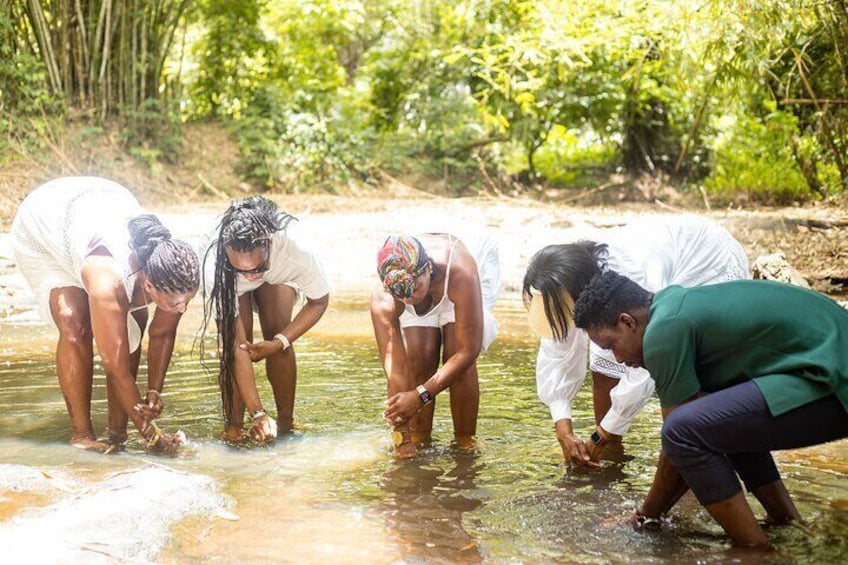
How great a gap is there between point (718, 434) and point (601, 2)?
10604mm

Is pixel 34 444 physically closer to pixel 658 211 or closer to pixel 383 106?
pixel 658 211

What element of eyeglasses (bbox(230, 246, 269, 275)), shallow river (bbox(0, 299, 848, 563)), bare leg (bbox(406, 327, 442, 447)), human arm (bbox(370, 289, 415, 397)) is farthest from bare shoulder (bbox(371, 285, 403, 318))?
shallow river (bbox(0, 299, 848, 563))

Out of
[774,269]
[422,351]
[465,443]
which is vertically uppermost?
[422,351]

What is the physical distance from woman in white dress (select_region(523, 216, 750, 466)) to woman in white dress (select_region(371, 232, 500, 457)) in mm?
388

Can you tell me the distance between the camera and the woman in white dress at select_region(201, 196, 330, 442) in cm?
435

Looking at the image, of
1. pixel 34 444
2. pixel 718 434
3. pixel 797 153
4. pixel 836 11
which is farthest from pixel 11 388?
pixel 797 153

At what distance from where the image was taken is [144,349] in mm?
6895

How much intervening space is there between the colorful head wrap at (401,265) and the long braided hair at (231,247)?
1.95ft

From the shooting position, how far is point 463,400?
461 centimetres

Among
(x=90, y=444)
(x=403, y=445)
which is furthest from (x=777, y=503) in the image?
(x=90, y=444)

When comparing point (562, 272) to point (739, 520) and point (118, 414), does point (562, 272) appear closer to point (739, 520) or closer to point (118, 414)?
point (739, 520)

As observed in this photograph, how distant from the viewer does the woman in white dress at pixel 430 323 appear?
410cm

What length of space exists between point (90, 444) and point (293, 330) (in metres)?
1.06

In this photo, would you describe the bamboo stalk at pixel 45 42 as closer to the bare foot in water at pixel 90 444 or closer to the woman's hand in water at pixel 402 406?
the bare foot in water at pixel 90 444
